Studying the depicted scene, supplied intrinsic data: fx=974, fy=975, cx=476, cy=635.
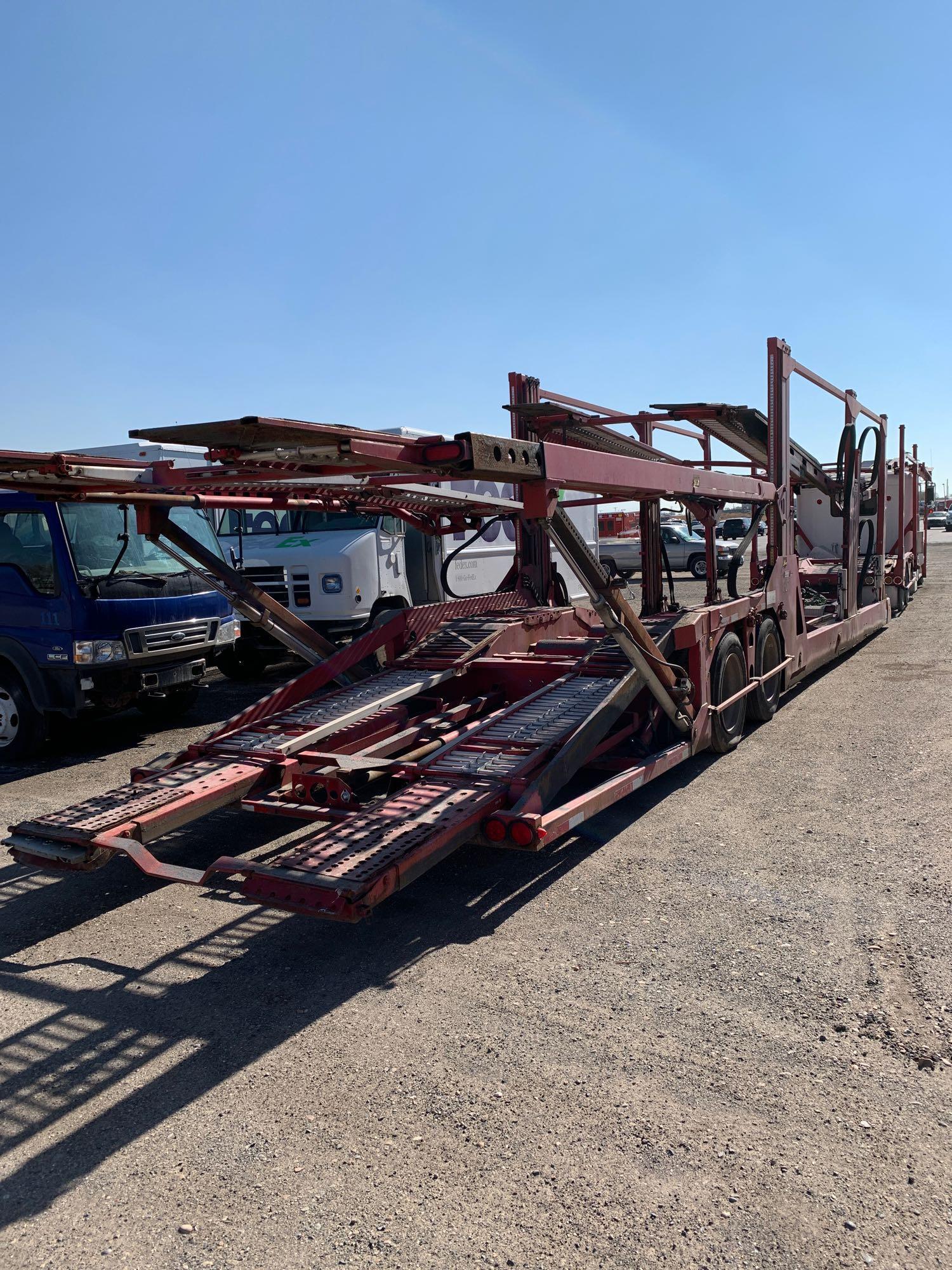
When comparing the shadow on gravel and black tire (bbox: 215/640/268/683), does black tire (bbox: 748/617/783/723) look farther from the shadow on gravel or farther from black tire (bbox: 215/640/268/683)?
black tire (bbox: 215/640/268/683)

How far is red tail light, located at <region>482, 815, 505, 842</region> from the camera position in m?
4.59

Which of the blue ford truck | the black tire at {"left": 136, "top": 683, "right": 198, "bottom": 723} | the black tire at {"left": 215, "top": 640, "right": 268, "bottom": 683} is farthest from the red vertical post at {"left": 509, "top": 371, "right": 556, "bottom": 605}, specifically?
the black tire at {"left": 215, "top": 640, "right": 268, "bottom": 683}

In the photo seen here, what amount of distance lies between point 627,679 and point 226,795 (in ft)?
8.06

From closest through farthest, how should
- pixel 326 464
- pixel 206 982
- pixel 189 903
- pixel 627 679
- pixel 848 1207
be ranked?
pixel 848 1207 → pixel 206 982 → pixel 326 464 → pixel 189 903 → pixel 627 679

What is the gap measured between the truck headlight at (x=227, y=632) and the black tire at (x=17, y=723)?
1.76 m

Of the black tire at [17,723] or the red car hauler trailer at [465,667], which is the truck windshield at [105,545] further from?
the red car hauler trailer at [465,667]

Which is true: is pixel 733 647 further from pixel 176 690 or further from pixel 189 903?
Answer: pixel 176 690

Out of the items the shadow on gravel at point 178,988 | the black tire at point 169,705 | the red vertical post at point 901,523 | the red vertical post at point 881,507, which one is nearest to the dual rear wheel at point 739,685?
the shadow on gravel at point 178,988

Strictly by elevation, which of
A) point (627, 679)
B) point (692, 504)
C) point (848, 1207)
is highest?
point (692, 504)

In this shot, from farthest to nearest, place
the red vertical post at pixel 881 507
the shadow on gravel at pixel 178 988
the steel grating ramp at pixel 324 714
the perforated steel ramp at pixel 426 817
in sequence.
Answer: the red vertical post at pixel 881 507, the steel grating ramp at pixel 324 714, the perforated steel ramp at pixel 426 817, the shadow on gravel at pixel 178 988

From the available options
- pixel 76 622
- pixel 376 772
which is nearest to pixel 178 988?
pixel 376 772

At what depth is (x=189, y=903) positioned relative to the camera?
502 cm

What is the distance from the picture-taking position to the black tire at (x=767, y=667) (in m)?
8.09

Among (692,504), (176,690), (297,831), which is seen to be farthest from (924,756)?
(176,690)
